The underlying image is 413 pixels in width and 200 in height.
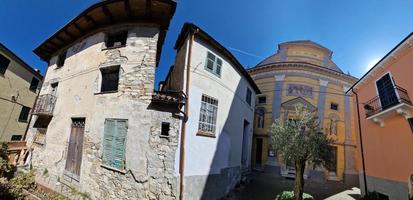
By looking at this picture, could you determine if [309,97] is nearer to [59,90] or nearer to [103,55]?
[103,55]

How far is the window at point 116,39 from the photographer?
10.5m

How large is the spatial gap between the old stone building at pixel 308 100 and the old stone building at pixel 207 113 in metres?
8.08

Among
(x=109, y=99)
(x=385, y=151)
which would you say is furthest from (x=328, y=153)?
(x=109, y=99)

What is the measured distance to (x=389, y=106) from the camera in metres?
9.48

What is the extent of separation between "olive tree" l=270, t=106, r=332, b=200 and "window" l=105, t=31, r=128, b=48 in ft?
31.0

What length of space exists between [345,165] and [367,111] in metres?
9.54

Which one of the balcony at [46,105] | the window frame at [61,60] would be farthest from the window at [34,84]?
the balcony at [46,105]

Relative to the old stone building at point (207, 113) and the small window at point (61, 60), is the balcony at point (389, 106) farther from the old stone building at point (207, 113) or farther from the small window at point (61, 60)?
the small window at point (61, 60)

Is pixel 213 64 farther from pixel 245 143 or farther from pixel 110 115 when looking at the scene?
pixel 245 143

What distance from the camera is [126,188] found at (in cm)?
820

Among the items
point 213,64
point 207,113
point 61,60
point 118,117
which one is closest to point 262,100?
point 213,64

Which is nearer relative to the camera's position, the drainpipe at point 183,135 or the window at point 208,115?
the drainpipe at point 183,135

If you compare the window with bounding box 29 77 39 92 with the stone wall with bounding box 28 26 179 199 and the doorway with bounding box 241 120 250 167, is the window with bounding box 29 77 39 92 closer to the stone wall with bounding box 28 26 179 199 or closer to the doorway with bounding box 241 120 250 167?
the stone wall with bounding box 28 26 179 199

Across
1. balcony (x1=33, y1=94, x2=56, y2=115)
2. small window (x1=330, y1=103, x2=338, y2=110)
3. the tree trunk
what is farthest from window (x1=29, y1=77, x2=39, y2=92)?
small window (x1=330, y1=103, x2=338, y2=110)
